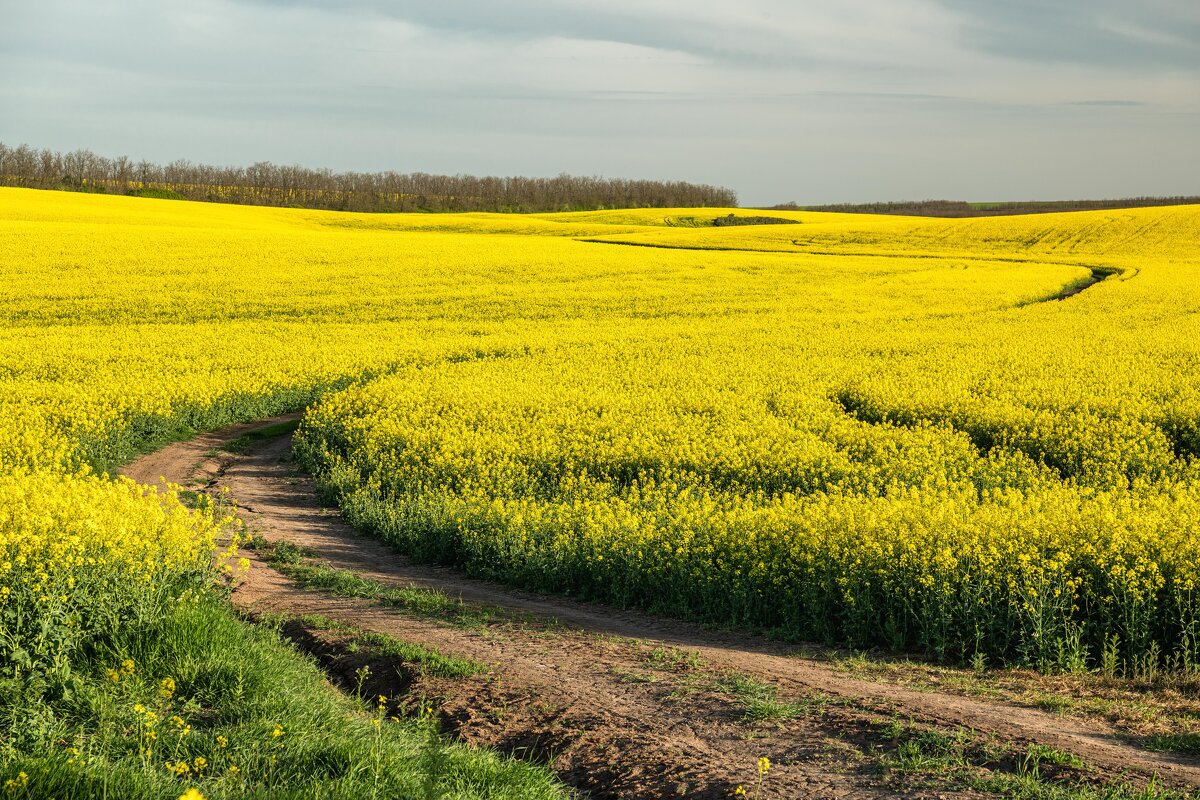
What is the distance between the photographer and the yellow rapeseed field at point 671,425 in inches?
324

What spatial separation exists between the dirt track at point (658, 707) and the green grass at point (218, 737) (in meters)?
0.53

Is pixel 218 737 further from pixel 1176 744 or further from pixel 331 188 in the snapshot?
pixel 331 188

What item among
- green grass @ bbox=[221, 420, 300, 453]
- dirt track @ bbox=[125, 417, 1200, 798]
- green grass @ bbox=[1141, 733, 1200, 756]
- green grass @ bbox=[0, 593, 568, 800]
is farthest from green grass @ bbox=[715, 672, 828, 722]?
green grass @ bbox=[221, 420, 300, 453]

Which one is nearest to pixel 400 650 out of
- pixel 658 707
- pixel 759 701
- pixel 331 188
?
pixel 658 707

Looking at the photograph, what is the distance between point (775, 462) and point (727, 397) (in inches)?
191

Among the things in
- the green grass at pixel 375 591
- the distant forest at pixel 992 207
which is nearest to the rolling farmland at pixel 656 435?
the green grass at pixel 375 591

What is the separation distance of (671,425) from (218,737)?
1165 centimetres

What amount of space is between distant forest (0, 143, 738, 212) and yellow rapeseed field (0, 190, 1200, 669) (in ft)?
212

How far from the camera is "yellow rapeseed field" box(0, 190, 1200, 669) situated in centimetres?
823

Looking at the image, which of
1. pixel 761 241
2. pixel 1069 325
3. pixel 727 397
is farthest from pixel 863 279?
pixel 727 397

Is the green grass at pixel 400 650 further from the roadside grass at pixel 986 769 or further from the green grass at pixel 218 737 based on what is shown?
the roadside grass at pixel 986 769

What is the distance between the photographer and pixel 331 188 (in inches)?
4579

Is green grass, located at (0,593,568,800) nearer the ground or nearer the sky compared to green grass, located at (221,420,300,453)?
nearer the sky

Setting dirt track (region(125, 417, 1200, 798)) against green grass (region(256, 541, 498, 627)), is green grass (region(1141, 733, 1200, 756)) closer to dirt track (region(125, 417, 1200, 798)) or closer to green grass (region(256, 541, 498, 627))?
dirt track (region(125, 417, 1200, 798))
